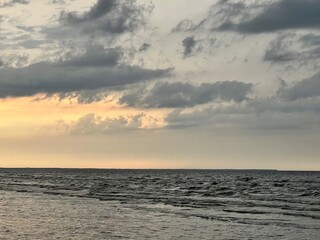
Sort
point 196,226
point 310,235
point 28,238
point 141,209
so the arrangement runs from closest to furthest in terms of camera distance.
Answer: point 28,238 < point 310,235 < point 196,226 < point 141,209

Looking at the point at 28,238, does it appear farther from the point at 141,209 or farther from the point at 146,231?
the point at 141,209

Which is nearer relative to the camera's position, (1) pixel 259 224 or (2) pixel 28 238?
(2) pixel 28 238

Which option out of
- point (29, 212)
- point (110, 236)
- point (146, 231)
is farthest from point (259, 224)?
point (29, 212)

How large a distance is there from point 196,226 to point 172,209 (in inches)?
391

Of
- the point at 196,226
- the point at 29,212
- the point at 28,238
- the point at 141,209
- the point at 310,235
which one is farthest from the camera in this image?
the point at 141,209

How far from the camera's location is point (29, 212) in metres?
34.0

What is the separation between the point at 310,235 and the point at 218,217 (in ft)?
26.4

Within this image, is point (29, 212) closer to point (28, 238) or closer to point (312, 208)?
point (28, 238)

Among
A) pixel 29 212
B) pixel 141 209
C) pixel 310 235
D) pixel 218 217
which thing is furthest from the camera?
pixel 141 209

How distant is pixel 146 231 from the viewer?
25.2m

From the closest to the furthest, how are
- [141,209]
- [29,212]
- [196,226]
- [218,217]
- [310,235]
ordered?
1. [310,235]
2. [196,226]
3. [218,217]
4. [29,212]
5. [141,209]

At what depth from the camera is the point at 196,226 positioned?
1073 inches

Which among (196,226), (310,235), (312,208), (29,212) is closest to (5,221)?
(29,212)

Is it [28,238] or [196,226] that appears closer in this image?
[28,238]
